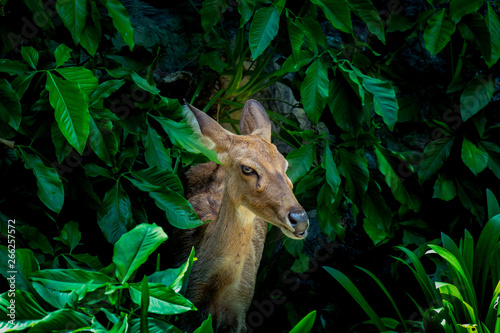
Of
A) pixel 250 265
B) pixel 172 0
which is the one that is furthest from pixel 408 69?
pixel 250 265

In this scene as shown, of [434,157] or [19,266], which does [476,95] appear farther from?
[19,266]

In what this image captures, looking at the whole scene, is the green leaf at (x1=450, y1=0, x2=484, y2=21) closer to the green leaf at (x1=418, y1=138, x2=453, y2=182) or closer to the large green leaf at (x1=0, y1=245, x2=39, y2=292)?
the green leaf at (x1=418, y1=138, x2=453, y2=182)

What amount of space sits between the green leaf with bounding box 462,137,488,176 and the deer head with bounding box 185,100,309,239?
6.18ft

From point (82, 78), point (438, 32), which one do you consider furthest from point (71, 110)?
point (438, 32)

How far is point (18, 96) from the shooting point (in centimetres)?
263

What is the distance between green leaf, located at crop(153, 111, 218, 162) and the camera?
2791 mm

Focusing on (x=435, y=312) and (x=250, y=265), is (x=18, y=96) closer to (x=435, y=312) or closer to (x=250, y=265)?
(x=250, y=265)

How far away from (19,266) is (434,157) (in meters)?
3.27

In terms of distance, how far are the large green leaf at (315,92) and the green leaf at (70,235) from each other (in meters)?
1.58

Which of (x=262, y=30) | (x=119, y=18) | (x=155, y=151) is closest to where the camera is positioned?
(x=119, y=18)

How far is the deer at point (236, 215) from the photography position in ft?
9.27

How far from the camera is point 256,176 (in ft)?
9.54

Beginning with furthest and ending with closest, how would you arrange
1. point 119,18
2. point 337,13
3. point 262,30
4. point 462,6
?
point 462,6 → point 337,13 → point 262,30 → point 119,18

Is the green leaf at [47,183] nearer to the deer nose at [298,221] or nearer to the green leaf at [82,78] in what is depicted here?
the green leaf at [82,78]
